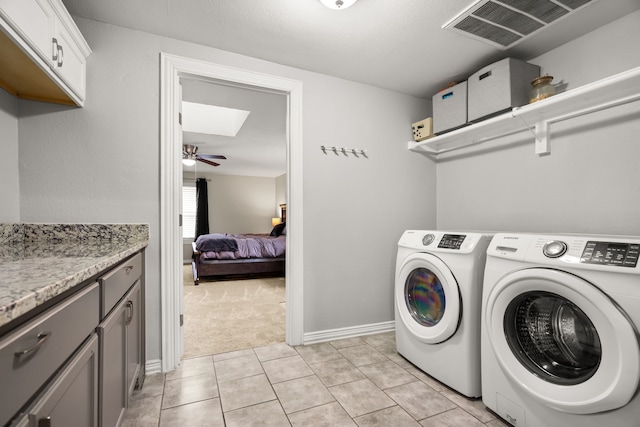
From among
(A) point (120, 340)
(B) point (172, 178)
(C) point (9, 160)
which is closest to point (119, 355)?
(A) point (120, 340)

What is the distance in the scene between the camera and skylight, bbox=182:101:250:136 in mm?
4043

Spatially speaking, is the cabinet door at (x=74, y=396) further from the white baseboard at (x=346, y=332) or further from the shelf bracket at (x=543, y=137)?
the shelf bracket at (x=543, y=137)

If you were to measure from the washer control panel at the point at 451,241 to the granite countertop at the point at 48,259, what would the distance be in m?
1.69

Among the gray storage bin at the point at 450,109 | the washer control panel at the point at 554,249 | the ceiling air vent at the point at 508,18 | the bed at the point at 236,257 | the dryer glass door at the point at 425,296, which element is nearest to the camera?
the washer control panel at the point at 554,249

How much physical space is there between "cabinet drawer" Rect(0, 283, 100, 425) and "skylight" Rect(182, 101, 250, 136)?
3436mm

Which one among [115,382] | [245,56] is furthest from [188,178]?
[115,382]

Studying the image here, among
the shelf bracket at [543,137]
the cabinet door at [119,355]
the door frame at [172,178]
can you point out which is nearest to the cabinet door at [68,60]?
the door frame at [172,178]

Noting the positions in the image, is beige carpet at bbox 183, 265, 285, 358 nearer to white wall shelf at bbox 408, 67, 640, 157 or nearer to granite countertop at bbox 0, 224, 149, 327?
granite countertop at bbox 0, 224, 149, 327

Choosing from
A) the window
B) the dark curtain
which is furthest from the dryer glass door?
the window

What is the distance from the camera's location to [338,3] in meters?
1.62

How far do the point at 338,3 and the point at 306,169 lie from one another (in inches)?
44.7

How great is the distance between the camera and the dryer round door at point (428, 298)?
1.74 metres

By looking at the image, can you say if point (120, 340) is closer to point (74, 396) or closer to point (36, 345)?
point (74, 396)

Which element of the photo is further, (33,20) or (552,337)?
(552,337)
